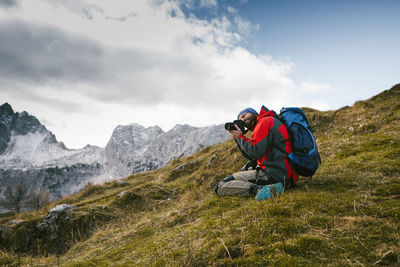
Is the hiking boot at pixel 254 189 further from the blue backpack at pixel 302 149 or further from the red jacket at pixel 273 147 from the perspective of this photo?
the blue backpack at pixel 302 149

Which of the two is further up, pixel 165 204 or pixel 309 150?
pixel 309 150

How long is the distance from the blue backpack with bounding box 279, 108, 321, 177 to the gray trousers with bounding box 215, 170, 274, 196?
2.87 feet

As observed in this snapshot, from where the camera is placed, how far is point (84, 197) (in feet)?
50.2

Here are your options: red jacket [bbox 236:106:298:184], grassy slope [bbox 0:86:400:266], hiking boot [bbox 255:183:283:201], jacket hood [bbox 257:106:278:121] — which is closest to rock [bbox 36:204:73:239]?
grassy slope [bbox 0:86:400:266]

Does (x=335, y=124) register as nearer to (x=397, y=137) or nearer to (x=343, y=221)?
(x=397, y=137)

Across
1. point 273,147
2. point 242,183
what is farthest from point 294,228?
point 242,183

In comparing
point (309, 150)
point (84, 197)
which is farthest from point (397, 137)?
point (84, 197)

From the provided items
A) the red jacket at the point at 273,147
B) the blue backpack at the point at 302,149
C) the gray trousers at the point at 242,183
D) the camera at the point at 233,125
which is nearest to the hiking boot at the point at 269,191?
the red jacket at the point at 273,147

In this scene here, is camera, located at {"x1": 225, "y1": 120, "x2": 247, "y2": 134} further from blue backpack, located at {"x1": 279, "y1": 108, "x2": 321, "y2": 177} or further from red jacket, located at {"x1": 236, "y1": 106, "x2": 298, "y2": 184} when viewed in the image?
blue backpack, located at {"x1": 279, "y1": 108, "x2": 321, "y2": 177}

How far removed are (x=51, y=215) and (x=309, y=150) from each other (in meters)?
10.3

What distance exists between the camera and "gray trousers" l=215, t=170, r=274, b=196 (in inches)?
218

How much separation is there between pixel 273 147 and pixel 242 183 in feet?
4.79

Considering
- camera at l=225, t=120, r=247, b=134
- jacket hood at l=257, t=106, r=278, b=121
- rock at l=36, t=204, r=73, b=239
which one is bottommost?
rock at l=36, t=204, r=73, b=239

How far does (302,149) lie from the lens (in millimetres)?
4773
